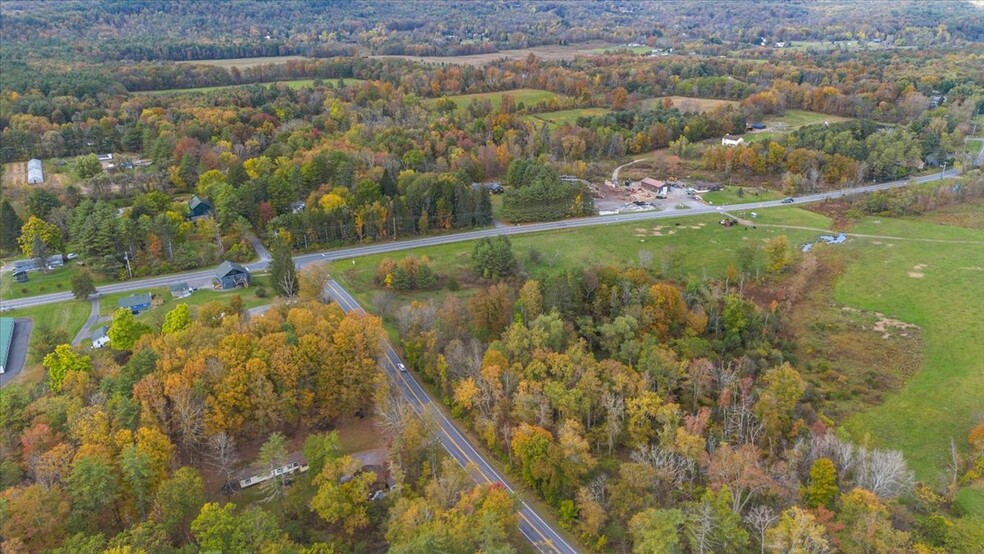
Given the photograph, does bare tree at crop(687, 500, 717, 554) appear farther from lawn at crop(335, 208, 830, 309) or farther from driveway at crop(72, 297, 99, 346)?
driveway at crop(72, 297, 99, 346)

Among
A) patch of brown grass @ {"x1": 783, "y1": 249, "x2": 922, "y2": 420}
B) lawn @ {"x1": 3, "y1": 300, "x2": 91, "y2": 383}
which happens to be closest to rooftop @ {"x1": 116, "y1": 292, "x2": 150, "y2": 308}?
lawn @ {"x1": 3, "y1": 300, "x2": 91, "y2": 383}

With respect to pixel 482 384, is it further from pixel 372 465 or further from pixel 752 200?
pixel 752 200

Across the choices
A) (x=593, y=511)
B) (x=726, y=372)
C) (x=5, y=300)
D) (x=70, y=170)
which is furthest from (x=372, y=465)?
(x=70, y=170)

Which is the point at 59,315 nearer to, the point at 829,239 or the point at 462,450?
the point at 462,450

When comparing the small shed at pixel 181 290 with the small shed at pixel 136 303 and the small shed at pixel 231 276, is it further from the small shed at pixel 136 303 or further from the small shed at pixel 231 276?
the small shed at pixel 231 276

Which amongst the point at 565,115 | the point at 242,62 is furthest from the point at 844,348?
the point at 242,62
